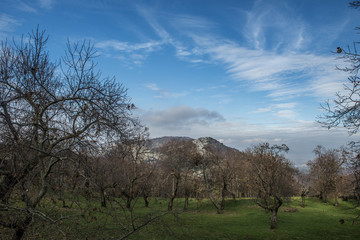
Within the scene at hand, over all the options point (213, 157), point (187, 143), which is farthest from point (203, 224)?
point (187, 143)

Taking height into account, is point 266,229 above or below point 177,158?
below

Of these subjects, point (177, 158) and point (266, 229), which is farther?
point (177, 158)

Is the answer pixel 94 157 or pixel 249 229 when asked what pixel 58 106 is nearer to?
pixel 94 157

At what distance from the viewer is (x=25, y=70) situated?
727 cm

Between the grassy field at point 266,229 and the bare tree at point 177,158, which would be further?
the bare tree at point 177,158

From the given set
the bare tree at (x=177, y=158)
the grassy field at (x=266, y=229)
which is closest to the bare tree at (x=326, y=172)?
the grassy field at (x=266, y=229)

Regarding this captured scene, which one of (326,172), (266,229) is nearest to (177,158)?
(266,229)

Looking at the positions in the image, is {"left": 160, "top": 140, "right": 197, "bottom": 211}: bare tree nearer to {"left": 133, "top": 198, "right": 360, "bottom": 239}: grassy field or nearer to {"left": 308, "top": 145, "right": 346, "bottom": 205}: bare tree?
{"left": 133, "top": 198, "right": 360, "bottom": 239}: grassy field

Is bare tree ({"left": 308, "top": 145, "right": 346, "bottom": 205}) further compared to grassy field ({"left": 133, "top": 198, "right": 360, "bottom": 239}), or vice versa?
bare tree ({"left": 308, "top": 145, "right": 346, "bottom": 205})

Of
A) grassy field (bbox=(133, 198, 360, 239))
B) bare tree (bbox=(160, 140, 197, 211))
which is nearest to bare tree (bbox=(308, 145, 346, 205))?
grassy field (bbox=(133, 198, 360, 239))

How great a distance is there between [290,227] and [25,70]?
2535 cm

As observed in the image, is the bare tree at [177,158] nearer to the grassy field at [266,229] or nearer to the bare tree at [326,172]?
the grassy field at [266,229]

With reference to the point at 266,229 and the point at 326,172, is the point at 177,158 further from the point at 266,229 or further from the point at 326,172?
the point at 326,172

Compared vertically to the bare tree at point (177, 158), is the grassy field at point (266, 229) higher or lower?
lower
